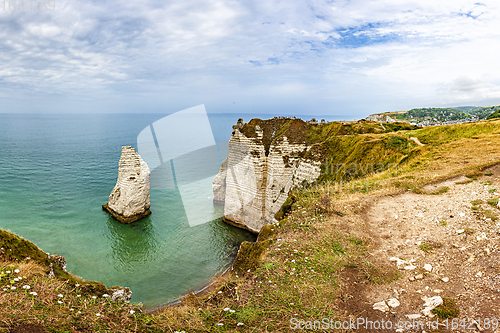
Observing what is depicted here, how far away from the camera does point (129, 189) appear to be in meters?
25.4

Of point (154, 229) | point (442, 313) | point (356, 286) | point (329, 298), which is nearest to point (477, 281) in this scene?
point (442, 313)

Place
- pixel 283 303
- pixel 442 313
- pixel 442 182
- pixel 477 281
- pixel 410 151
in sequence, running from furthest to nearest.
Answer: pixel 410 151 < pixel 442 182 < pixel 283 303 < pixel 477 281 < pixel 442 313

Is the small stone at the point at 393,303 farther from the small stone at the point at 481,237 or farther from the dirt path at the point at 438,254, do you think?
the small stone at the point at 481,237

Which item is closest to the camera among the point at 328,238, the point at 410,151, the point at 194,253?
the point at 328,238

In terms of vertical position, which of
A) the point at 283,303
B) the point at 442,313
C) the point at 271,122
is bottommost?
the point at 283,303

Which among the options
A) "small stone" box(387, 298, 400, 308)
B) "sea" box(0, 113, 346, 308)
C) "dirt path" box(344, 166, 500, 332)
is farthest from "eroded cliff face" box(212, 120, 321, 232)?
"small stone" box(387, 298, 400, 308)

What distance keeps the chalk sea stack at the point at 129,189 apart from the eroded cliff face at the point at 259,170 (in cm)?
976

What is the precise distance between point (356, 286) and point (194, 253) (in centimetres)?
1723

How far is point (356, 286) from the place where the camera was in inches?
254

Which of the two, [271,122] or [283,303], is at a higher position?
[271,122]

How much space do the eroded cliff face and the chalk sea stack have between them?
976cm

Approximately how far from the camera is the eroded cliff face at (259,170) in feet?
77.9

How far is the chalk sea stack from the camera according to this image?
82.5 feet

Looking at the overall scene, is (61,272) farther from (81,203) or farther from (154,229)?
(81,203)
